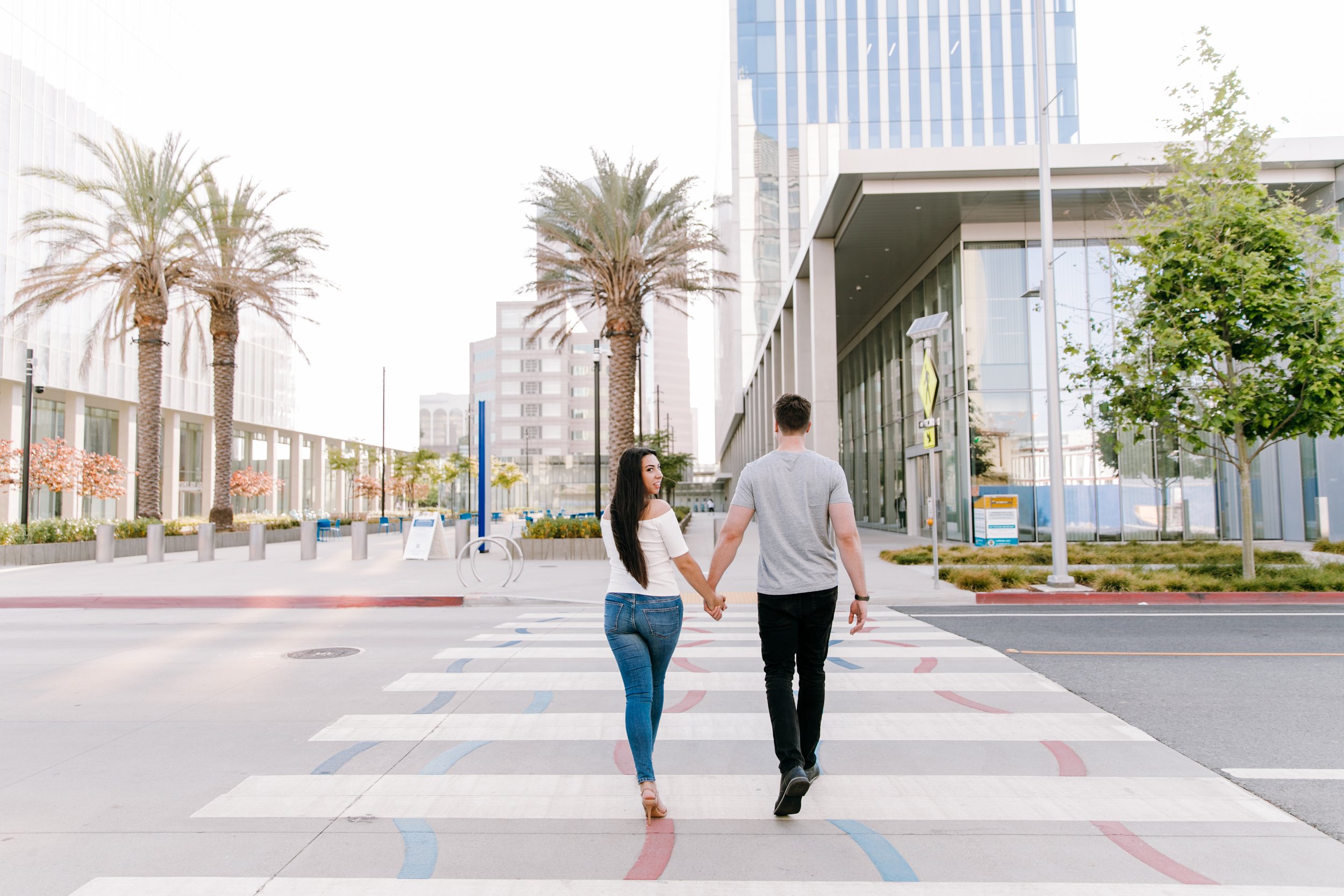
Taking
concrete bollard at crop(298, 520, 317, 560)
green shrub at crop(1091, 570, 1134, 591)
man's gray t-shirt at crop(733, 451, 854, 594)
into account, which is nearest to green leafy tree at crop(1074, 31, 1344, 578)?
green shrub at crop(1091, 570, 1134, 591)

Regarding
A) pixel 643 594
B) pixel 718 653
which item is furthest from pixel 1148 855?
pixel 718 653

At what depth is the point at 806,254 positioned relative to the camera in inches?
1136

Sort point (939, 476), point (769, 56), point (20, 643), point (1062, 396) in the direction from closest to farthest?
point (20, 643), point (1062, 396), point (939, 476), point (769, 56)

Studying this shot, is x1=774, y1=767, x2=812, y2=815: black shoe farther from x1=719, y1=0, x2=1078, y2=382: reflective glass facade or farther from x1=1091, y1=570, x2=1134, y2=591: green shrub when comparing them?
x1=719, y1=0, x2=1078, y2=382: reflective glass facade

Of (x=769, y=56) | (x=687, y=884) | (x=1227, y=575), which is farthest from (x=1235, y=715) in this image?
(x=769, y=56)

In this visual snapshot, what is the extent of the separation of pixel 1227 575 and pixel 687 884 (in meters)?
14.0

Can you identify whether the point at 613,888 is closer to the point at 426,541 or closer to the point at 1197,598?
the point at 1197,598

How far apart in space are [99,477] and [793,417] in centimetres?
3750

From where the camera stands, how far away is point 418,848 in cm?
363

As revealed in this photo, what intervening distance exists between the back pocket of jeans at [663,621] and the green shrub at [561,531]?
17509mm

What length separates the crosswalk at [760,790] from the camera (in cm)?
328

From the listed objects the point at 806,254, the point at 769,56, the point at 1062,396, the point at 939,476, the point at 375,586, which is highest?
the point at 769,56

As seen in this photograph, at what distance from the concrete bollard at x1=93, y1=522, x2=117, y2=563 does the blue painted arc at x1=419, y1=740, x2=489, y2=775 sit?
809 inches

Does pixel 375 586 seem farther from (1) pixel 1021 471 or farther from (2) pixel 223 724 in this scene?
(1) pixel 1021 471
